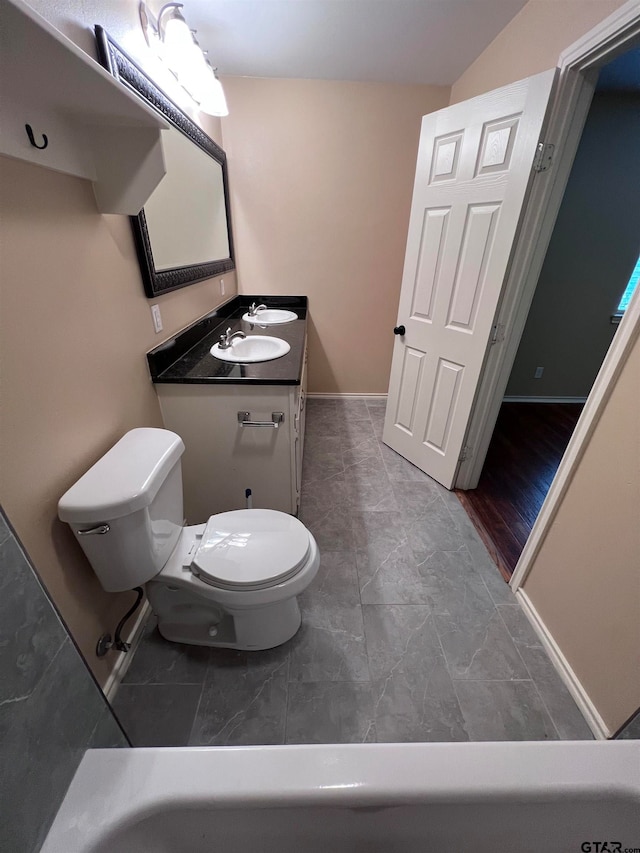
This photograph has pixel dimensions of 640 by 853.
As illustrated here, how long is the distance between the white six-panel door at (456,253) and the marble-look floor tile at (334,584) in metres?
0.91

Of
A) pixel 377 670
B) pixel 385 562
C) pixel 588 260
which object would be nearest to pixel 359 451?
pixel 385 562

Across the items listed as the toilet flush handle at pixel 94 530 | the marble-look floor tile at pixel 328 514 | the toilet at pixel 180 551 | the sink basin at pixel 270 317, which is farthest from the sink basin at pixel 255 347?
the toilet flush handle at pixel 94 530

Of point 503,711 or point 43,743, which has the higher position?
point 43,743

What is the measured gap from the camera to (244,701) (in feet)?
3.68

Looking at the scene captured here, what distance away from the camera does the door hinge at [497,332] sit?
5.52 ft

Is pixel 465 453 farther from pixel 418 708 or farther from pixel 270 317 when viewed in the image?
pixel 270 317

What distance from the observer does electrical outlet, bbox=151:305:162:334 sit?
1.39m

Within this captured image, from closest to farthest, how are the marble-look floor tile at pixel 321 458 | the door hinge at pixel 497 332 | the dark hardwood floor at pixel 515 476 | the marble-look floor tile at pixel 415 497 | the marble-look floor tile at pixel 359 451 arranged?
the door hinge at pixel 497 332 < the dark hardwood floor at pixel 515 476 < the marble-look floor tile at pixel 415 497 < the marble-look floor tile at pixel 321 458 < the marble-look floor tile at pixel 359 451

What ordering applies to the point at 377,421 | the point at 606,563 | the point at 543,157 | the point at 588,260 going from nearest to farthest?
the point at 606,563 < the point at 543,157 < the point at 588,260 < the point at 377,421

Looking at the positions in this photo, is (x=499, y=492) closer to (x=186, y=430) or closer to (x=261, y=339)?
(x=261, y=339)

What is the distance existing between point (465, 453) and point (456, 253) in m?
1.12

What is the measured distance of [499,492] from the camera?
2.10 metres

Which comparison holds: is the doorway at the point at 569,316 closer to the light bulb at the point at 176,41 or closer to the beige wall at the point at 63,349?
the beige wall at the point at 63,349

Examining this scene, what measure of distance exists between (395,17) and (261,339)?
1669 mm
